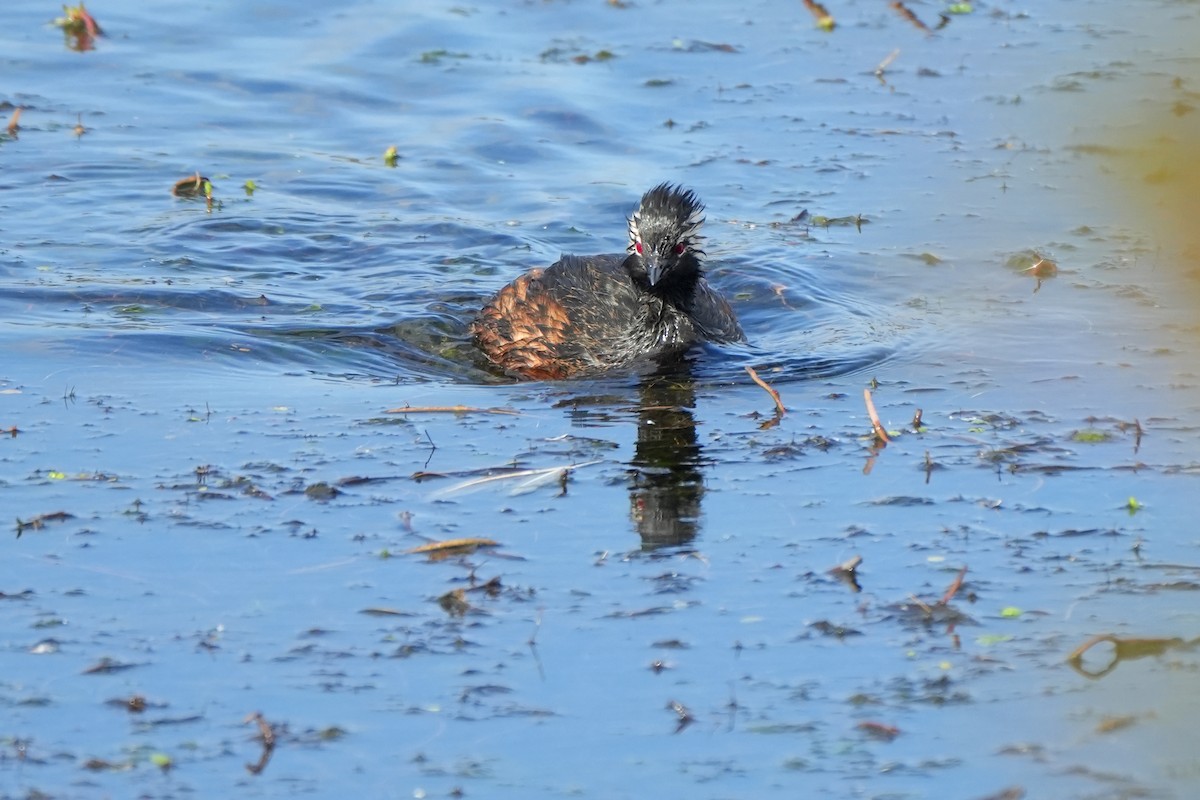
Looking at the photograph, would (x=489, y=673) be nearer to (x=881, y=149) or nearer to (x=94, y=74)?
(x=881, y=149)

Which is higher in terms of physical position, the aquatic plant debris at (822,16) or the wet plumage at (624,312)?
the aquatic plant debris at (822,16)

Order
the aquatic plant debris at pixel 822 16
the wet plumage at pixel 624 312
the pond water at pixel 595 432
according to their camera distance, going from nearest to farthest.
→ 1. the pond water at pixel 595 432
2. the wet plumage at pixel 624 312
3. the aquatic plant debris at pixel 822 16

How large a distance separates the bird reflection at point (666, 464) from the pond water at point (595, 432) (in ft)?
0.12

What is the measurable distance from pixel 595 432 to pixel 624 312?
1.95 metres

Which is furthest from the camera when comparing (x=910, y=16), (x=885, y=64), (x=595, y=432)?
(x=910, y=16)

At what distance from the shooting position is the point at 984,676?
6125 millimetres

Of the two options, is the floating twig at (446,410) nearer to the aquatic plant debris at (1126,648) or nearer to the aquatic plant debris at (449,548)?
the aquatic plant debris at (449,548)

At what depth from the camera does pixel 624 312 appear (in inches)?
436

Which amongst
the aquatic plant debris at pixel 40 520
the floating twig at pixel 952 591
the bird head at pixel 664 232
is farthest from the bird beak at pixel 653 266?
the aquatic plant debris at pixel 40 520

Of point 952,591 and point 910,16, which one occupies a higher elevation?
point 910,16

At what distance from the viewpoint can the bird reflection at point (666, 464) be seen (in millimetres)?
7688

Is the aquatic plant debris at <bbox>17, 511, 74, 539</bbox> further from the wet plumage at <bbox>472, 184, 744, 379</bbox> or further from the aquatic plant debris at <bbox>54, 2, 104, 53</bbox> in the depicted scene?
the aquatic plant debris at <bbox>54, 2, 104, 53</bbox>

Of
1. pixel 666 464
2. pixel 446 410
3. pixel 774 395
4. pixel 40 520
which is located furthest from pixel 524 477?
pixel 40 520

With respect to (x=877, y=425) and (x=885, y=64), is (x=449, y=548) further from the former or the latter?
(x=885, y=64)
